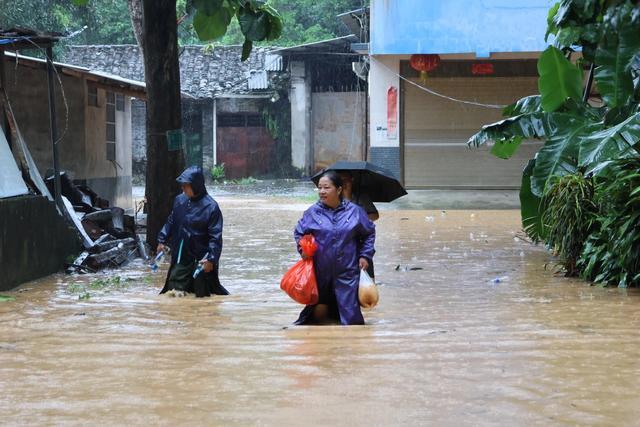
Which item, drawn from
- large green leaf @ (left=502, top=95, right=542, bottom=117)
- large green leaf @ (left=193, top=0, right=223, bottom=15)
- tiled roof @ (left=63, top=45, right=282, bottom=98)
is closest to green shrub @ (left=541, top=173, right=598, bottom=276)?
large green leaf @ (left=502, top=95, right=542, bottom=117)

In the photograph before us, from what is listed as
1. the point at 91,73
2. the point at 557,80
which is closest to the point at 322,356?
the point at 557,80

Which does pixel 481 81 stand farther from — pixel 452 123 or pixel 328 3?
pixel 328 3

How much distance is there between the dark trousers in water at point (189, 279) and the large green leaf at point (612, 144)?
13.1ft

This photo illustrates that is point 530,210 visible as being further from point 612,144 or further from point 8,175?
point 8,175

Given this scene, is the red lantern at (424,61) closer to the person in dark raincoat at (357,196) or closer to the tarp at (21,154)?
the tarp at (21,154)

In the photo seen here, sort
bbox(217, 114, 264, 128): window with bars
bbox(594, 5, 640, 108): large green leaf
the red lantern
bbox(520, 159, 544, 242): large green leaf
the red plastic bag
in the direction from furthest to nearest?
bbox(217, 114, 264, 128): window with bars, the red lantern, bbox(520, 159, 544, 242): large green leaf, bbox(594, 5, 640, 108): large green leaf, the red plastic bag

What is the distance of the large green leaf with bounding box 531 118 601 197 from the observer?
11.7 m

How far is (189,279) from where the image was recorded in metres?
9.98

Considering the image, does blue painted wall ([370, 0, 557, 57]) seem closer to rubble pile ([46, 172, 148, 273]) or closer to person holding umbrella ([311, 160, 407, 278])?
→ rubble pile ([46, 172, 148, 273])

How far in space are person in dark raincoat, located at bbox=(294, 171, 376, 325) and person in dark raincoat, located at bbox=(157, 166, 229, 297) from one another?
2217mm

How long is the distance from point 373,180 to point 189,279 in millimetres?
2171

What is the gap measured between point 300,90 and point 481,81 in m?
11.9

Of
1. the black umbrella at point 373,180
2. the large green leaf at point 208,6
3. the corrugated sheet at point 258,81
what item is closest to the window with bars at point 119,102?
the black umbrella at point 373,180

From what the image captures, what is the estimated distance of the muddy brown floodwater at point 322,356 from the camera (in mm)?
5223
